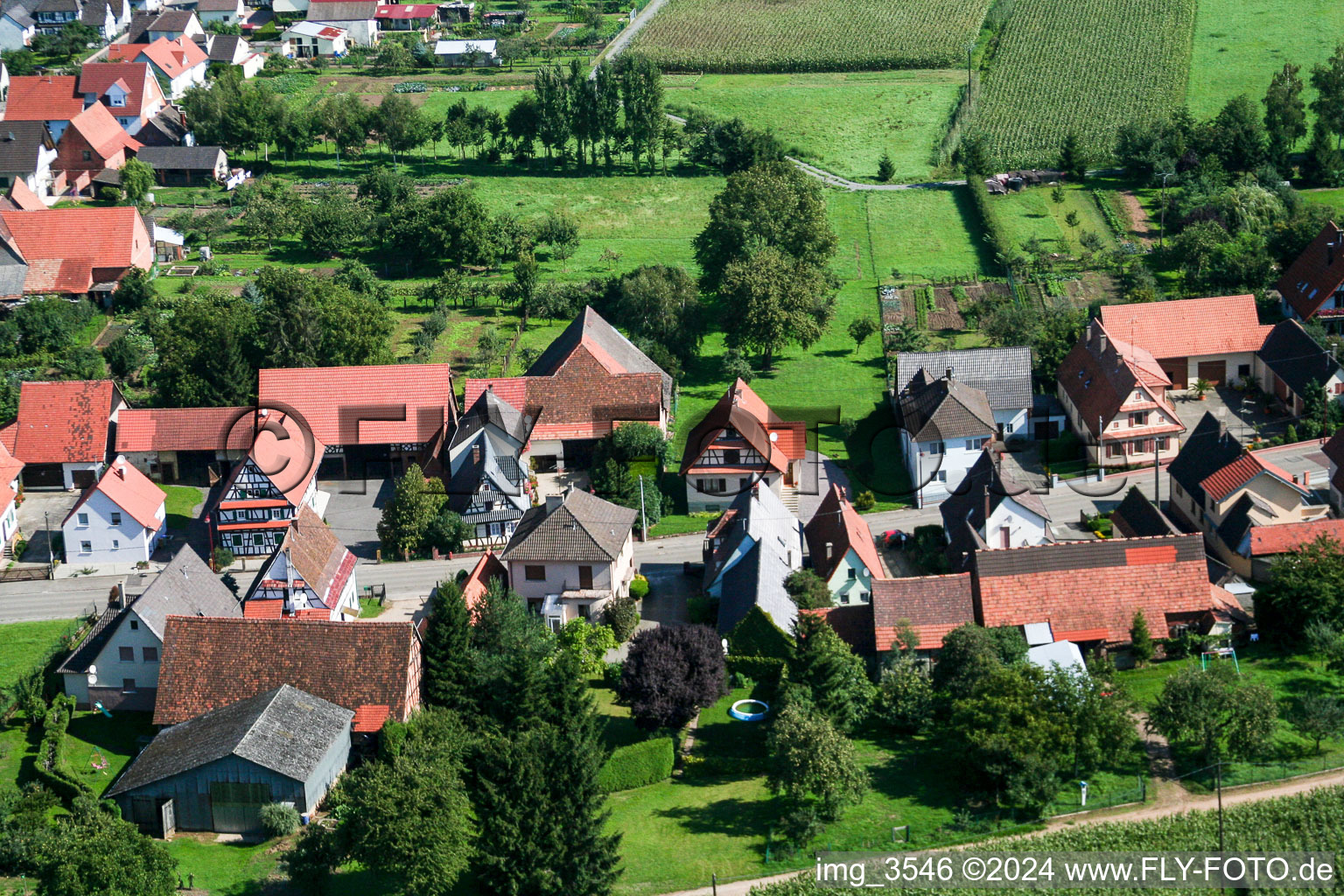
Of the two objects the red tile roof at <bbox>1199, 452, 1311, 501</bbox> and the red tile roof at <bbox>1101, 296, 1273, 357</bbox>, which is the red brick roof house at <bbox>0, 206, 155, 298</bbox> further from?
the red tile roof at <bbox>1199, 452, 1311, 501</bbox>

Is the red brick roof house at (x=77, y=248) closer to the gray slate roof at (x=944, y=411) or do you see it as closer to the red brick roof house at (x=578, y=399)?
the red brick roof house at (x=578, y=399)

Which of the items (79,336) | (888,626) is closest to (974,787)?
(888,626)

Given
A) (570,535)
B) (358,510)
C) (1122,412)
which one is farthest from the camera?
(358,510)

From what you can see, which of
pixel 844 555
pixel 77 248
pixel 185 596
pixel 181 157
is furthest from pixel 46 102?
pixel 844 555

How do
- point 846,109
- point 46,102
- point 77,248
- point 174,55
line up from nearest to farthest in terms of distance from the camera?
1. point 77,248
2. point 46,102
3. point 846,109
4. point 174,55

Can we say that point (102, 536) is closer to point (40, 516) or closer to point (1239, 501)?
point (40, 516)

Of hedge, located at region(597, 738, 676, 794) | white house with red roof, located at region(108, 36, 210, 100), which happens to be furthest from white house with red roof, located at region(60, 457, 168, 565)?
white house with red roof, located at region(108, 36, 210, 100)
